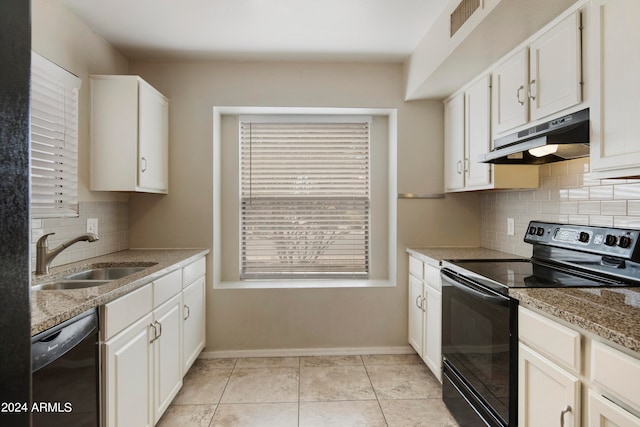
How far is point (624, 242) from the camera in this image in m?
1.57

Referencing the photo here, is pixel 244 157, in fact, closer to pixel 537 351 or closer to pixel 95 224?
pixel 95 224

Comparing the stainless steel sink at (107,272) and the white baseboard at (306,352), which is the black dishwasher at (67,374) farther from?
the white baseboard at (306,352)

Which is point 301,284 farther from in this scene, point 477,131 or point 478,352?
point 477,131

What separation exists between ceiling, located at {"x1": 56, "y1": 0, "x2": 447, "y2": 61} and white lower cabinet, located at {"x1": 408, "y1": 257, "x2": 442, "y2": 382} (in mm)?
1651

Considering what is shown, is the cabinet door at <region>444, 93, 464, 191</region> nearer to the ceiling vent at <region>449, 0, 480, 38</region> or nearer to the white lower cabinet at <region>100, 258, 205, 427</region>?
the ceiling vent at <region>449, 0, 480, 38</region>

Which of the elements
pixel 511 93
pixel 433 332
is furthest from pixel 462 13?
pixel 433 332

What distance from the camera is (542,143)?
163 centimetres

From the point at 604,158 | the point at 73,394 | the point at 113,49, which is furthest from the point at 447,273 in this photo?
the point at 113,49

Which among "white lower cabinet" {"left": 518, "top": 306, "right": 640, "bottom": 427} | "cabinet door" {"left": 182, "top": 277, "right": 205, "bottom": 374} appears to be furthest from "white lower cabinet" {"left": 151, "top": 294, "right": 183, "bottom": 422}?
"white lower cabinet" {"left": 518, "top": 306, "right": 640, "bottom": 427}

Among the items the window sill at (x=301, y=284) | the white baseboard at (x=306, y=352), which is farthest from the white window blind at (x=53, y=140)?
the white baseboard at (x=306, y=352)

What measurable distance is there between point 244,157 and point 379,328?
75.8 inches

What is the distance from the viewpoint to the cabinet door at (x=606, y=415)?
0.95 metres

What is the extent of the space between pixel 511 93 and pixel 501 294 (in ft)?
3.92

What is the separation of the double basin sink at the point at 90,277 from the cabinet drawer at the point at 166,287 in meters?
0.21
